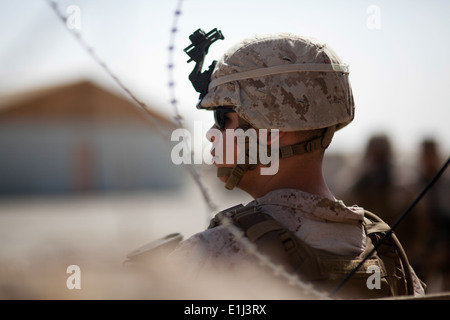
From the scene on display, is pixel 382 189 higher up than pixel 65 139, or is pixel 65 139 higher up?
pixel 65 139

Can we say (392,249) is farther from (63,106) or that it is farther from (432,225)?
(63,106)

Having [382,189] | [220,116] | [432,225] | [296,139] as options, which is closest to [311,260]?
[296,139]

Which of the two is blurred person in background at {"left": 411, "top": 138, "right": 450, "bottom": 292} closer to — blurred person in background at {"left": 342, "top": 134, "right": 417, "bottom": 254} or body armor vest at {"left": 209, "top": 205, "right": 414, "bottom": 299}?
blurred person in background at {"left": 342, "top": 134, "right": 417, "bottom": 254}

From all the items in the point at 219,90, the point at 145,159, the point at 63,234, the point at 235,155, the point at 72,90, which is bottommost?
the point at 63,234

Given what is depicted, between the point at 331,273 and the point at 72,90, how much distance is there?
28.0m

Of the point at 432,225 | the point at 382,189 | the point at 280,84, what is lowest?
the point at 432,225

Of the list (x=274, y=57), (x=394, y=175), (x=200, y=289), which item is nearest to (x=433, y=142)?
(x=394, y=175)

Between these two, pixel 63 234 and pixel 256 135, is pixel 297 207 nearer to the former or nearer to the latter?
pixel 256 135

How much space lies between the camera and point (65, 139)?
1120 inches

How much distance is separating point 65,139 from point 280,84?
90.9ft

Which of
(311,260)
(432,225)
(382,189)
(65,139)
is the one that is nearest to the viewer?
(311,260)

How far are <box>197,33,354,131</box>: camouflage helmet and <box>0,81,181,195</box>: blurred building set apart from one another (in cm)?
2526

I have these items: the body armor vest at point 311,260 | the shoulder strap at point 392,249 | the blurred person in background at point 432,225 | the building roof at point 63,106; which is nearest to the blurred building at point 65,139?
the building roof at point 63,106
